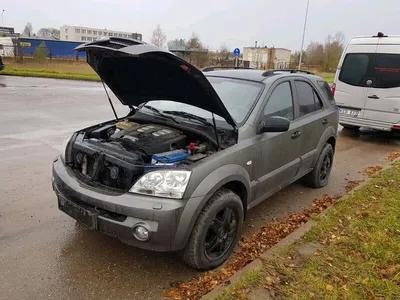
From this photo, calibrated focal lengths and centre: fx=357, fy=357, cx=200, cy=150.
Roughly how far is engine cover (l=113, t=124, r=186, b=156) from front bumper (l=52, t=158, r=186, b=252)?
549 millimetres

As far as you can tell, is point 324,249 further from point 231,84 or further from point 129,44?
point 129,44

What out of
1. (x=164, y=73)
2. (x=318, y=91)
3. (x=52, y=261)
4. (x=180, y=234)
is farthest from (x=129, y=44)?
(x=318, y=91)

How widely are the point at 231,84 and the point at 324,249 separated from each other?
204 centimetres

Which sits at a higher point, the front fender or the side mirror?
the side mirror

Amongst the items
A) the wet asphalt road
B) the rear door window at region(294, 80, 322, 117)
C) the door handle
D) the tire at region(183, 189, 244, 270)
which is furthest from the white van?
the tire at region(183, 189, 244, 270)

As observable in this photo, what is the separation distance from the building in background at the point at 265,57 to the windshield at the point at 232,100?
1467 inches

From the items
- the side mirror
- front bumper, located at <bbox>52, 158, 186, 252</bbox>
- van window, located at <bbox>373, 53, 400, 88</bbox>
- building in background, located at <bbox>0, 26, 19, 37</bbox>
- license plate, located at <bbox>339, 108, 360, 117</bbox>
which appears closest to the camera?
front bumper, located at <bbox>52, 158, 186, 252</bbox>

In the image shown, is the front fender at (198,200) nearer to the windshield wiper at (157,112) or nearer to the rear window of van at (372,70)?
the windshield wiper at (157,112)

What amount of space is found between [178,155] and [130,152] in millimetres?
424

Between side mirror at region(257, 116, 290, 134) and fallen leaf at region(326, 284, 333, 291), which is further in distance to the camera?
side mirror at region(257, 116, 290, 134)

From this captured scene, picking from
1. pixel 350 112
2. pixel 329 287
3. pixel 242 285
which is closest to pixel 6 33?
pixel 350 112

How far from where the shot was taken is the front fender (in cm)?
279

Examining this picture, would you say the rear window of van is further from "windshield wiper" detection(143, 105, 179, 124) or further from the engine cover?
the engine cover

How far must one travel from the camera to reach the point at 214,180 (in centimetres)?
301
